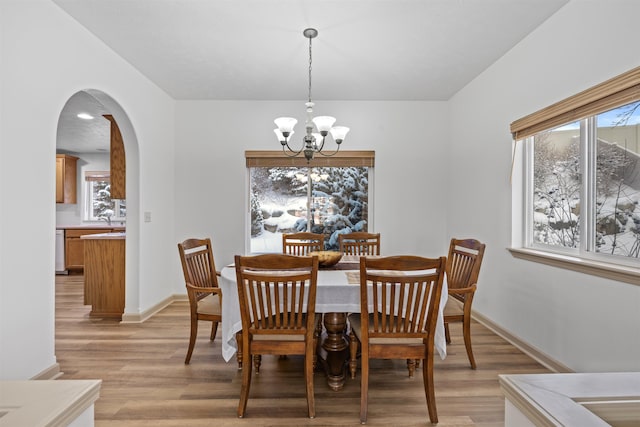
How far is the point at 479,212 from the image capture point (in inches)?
139

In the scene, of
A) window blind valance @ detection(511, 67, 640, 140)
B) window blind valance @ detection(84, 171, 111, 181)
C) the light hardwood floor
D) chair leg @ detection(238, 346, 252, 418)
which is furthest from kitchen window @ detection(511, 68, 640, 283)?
window blind valance @ detection(84, 171, 111, 181)

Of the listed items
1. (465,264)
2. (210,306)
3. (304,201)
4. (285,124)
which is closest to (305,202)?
(304,201)

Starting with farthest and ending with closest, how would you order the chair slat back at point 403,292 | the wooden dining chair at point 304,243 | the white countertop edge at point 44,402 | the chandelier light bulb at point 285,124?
the wooden dining chair at point 304,243, the chandelier light bulb at point 285,124, the chair slat back at point 403,292, the white countertop edge at point 44,402

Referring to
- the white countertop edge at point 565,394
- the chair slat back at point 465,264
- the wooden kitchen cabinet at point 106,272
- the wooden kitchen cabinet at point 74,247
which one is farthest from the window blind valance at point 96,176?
the white countertop edge at point 565,394

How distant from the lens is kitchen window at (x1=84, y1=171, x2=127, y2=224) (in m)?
6.68

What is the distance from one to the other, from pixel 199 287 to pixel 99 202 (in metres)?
5.55

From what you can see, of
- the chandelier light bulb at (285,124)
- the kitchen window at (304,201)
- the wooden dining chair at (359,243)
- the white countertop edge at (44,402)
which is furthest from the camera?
the kitchen window at (304,201)

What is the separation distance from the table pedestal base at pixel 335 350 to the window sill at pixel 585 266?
61.7 inches

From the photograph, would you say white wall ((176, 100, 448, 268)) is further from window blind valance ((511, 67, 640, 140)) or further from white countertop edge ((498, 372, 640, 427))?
white countertop edge ((498, 372, 640, 427))

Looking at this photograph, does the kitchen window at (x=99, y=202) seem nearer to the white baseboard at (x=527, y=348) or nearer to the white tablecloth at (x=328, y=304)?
the white tablecloth at (x=328, y=304)

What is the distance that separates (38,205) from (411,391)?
2689 mm

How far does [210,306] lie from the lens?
2527 mm

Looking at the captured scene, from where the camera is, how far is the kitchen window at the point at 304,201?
4453 mm

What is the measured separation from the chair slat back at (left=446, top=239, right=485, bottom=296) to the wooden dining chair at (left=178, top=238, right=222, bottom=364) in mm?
1855
